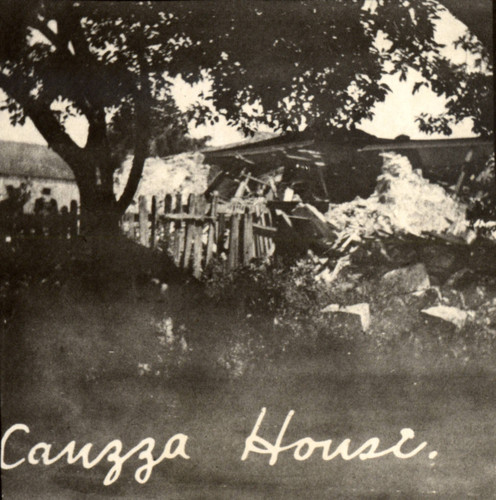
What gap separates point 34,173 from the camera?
→ 2.45 metres

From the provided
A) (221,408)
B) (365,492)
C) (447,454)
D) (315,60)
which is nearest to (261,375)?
(221,408)

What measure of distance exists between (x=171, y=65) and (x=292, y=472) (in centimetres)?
184

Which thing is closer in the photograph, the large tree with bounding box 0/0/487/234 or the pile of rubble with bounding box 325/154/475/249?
the large tree with bounding box 0/0/487/234

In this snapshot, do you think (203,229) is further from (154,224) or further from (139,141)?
(139,141)

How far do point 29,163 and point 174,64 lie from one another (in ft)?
2.47

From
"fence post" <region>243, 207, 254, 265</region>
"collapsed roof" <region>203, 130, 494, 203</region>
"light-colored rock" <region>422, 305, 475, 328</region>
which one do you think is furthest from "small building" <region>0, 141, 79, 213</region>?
"light-colored rock" <region>422, 305, 475, 328</region>

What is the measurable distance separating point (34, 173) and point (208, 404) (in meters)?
1.24

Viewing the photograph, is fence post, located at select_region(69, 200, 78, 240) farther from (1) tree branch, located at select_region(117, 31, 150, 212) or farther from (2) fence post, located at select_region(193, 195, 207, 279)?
(2) fence post, located at select_region(193, 195, 207, 279)

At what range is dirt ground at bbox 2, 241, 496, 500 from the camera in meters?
2.46

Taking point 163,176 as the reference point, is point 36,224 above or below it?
below

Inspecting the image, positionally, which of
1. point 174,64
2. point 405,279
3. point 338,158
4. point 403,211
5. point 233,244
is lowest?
point 405,279

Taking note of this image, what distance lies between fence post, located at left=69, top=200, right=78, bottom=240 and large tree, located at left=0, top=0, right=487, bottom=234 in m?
0.04

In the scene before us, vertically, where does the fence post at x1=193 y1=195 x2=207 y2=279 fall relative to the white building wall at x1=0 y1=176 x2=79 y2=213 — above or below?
below

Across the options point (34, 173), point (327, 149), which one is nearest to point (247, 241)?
point (327, 149)
